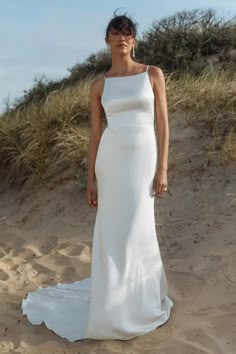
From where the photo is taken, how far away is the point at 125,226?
4.23m

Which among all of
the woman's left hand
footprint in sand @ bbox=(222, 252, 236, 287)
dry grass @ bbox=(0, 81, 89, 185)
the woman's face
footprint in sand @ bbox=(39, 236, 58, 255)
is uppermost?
the woman's face

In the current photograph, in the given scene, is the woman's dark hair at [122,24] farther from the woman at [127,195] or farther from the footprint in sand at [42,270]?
the footprint in sand at [42,270]

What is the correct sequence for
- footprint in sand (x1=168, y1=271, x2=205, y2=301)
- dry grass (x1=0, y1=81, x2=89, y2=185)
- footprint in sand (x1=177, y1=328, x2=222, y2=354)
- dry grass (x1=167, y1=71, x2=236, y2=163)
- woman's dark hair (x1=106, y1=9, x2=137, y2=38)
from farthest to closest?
dry grass (x1=0, y1=81, x2=89, y2=185) < dry grass (x1=167, y1=71, x2=236, y2=163) < footprint in sand (x1=168, y1=271, x2=205, y2=301) < woman's dark hair (x1=106, y1=9, x2=137, y2=38) < footprint in sand (x1=177, y1=328, x2=222, y2=354)

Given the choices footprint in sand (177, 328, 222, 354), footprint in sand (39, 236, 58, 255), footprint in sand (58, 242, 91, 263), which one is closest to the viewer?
footprint in sand (177, 328, 222, 354)

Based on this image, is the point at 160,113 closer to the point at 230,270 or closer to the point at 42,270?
the point at 230,270

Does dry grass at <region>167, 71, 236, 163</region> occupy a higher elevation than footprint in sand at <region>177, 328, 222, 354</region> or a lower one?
higher

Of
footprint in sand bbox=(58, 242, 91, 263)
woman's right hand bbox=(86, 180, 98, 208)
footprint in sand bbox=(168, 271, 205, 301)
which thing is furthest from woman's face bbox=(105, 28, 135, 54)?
footprint in sand bbox=(58, 242, 91, 263)

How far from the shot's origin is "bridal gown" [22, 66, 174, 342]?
13.7 ft

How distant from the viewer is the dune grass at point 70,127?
24.6 ft

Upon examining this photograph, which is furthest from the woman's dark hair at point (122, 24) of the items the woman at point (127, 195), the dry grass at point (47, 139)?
the dry grass at point (47, 139)

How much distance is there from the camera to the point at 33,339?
4.34 m

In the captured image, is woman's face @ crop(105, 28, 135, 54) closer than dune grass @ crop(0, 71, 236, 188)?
Yes

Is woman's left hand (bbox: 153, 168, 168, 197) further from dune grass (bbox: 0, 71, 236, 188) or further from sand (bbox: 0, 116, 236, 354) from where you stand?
dune grass (bbox: 0, 71, 236, 188)

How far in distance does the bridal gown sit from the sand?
0.44 ft
